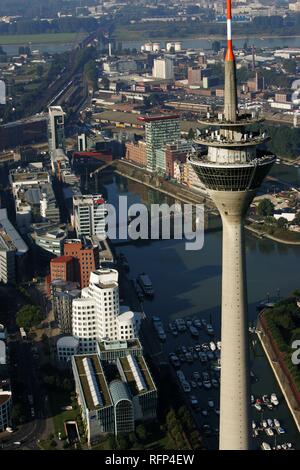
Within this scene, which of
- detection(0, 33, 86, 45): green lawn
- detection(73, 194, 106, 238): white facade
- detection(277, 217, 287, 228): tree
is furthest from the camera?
detection(0, 33, 86, 45): green lawn

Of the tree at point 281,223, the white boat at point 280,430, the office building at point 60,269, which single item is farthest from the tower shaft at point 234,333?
the tree at point 281,223

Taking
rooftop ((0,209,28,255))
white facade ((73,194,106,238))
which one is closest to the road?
rooftop ((0,209,28,255))

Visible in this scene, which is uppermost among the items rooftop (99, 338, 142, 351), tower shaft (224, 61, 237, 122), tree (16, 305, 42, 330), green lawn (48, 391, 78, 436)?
tower shaft (224, 61, 237, 122)

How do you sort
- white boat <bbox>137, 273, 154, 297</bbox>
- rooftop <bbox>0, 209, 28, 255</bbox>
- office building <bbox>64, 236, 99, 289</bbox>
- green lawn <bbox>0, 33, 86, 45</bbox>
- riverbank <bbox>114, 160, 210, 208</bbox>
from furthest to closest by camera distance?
green lawn <bbox>0, 33, 86, 45</bbox> → riverbank <bbox>114, 160, 210, 208</bbox> → rooftop <bbox>0, 209, 28, 255</bbox> → white boat <bbox>137, 273, 154, 297</bbox> → office building <bbox>64, 236, 99, 289</bbox>

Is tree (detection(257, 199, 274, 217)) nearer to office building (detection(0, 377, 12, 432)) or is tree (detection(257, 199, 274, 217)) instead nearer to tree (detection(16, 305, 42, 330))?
tree (detection(16, 305, 42, 330))

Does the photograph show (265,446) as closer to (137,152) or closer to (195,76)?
(137,152)

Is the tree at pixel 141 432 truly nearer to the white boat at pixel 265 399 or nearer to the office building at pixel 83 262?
the white boat at pixel 265 399
